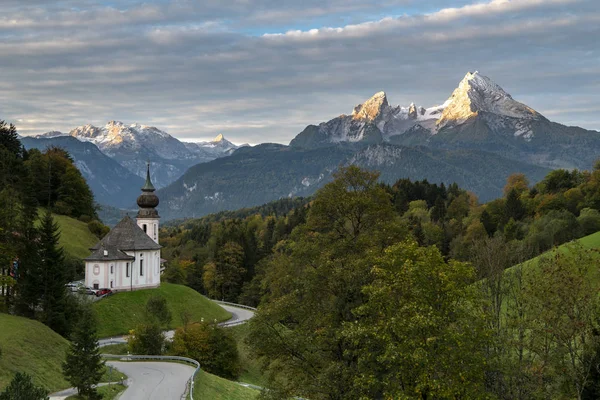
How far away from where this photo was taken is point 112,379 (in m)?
44.8

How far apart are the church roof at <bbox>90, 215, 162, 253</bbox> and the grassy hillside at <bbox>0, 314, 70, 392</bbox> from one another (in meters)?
31.9

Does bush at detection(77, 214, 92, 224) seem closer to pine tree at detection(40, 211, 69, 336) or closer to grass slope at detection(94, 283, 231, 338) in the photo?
grass slope at detection(94, 283, 231, 338)

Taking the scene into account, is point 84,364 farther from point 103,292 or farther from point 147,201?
point 147,201

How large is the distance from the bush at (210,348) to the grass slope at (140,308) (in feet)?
43.0

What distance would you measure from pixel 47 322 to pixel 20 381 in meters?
31.8

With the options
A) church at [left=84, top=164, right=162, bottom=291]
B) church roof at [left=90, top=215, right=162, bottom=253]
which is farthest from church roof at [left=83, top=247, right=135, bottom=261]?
church roof at [left=90, top=215, right=162, bottom=253]

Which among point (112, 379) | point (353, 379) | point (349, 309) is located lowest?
point (112, 379)

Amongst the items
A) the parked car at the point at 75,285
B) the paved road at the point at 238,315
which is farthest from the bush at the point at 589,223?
the parked car at the point at 75,285

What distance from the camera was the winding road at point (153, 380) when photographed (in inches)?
1608

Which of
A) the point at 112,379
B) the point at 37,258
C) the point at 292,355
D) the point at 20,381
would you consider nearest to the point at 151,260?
the point at 37,258

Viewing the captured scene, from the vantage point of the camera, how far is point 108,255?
79.9 m

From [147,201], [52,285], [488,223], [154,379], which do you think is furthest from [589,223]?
[52,285]

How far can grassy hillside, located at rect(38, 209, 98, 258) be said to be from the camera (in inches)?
3612

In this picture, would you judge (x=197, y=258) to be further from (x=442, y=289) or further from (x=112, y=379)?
(x=442, y=289)
